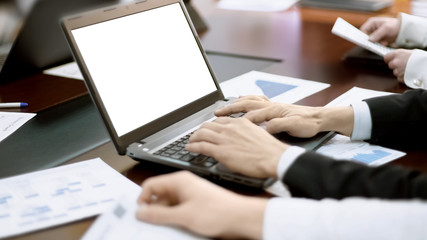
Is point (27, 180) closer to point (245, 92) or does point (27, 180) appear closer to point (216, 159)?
point (216, 159)

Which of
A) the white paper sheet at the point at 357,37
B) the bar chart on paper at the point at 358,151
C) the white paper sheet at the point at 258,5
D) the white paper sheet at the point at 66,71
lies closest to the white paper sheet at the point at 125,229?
the bar chart on paper at the point at 358,151

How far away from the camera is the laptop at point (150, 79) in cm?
85

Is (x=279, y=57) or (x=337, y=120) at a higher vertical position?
(x=279, y=57)

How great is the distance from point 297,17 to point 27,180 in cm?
142

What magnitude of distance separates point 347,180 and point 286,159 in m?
0.10

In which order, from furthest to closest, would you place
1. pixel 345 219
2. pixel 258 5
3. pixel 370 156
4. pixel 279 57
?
1. pixel 258 5
2. pixel 279 57
3. pixel 370 156
4. pixel 345 219

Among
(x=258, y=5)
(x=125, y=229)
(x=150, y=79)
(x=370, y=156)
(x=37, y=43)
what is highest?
(x=37, y=43)

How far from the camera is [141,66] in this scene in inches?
37.7

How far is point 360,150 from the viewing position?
915 mm

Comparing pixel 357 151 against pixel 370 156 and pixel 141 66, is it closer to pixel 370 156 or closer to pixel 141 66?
pixel 370 156

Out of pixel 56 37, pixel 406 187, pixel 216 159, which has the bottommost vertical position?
pixel 406 187

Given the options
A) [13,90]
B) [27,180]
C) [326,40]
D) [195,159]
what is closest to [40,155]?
[27,180]

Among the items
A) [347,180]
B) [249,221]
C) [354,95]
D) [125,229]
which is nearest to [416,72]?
[354,95]

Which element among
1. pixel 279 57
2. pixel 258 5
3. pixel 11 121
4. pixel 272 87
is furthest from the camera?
pixel 258 5
